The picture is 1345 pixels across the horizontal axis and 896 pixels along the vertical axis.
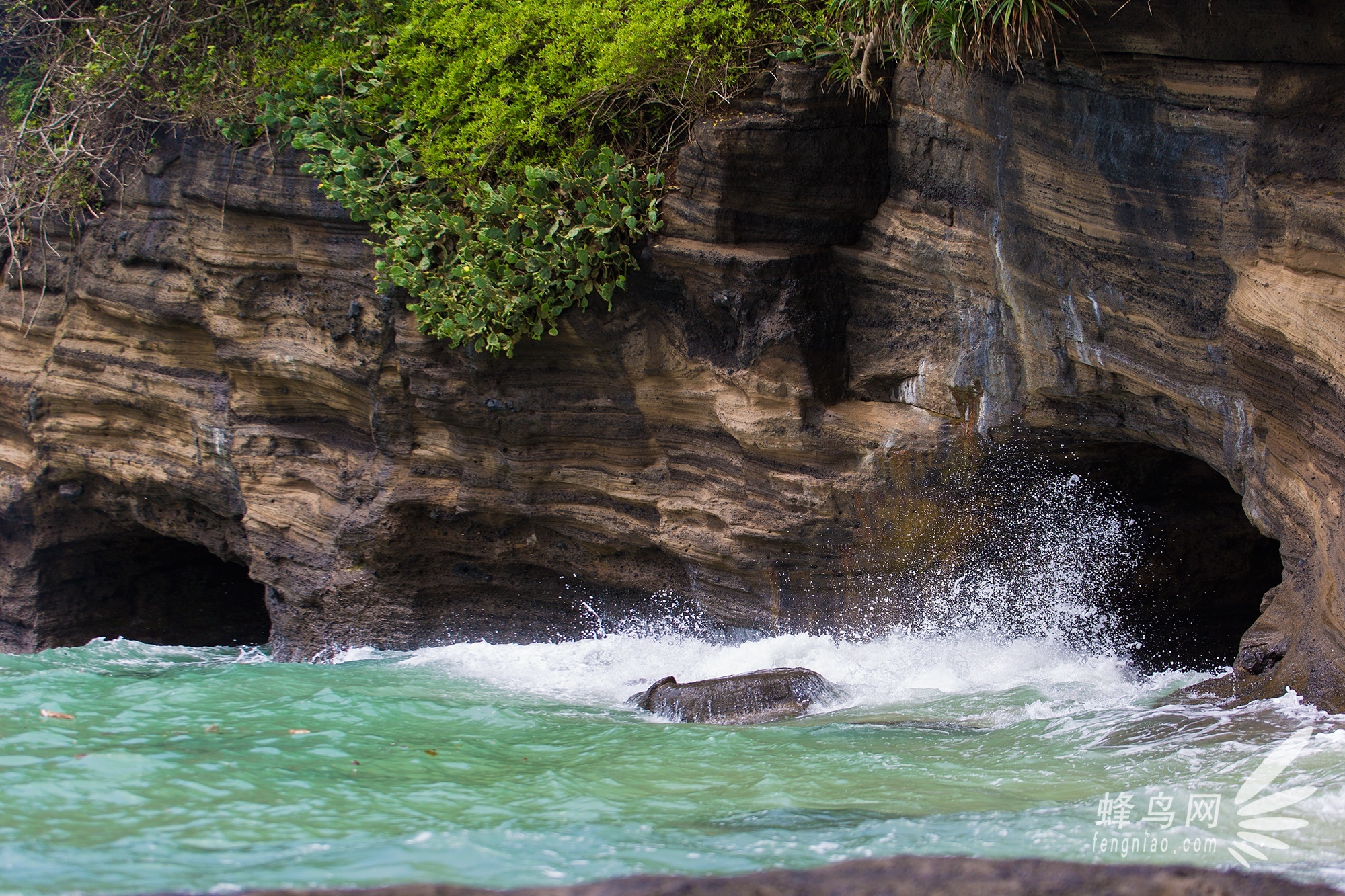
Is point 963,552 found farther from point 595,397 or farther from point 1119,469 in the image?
point 595,397

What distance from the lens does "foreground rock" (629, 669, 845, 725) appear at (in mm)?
6254

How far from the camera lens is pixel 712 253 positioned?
695 cm

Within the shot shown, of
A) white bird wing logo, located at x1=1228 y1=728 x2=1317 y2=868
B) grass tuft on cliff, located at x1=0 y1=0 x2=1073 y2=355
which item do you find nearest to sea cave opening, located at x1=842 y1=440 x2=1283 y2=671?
grass tuft on cliff, located at x1=0 y1=0 x2=1073 y2=355

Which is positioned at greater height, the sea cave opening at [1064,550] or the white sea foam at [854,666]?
the sea cave opening at [1064,550]

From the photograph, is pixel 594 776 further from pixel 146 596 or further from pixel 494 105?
pixel 146 596

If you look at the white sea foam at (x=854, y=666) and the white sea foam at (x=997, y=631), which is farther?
the white sea foam at (x=997, y=631)

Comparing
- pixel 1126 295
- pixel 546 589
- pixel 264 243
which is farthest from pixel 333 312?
pixel 1126 295

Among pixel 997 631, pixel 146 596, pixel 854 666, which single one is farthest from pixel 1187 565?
pixel 146 596

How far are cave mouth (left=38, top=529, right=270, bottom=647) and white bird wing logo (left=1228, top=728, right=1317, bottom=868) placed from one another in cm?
1013

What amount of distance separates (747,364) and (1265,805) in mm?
4310

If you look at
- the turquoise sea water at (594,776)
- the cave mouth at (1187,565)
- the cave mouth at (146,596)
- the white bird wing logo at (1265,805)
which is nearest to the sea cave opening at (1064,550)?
the cave mouth at (1187,565)

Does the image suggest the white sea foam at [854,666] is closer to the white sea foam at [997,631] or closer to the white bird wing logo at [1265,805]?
the white sea foam at [997,631]

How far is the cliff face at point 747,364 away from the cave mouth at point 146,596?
0.18 feet

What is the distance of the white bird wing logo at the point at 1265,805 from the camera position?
3.35m
